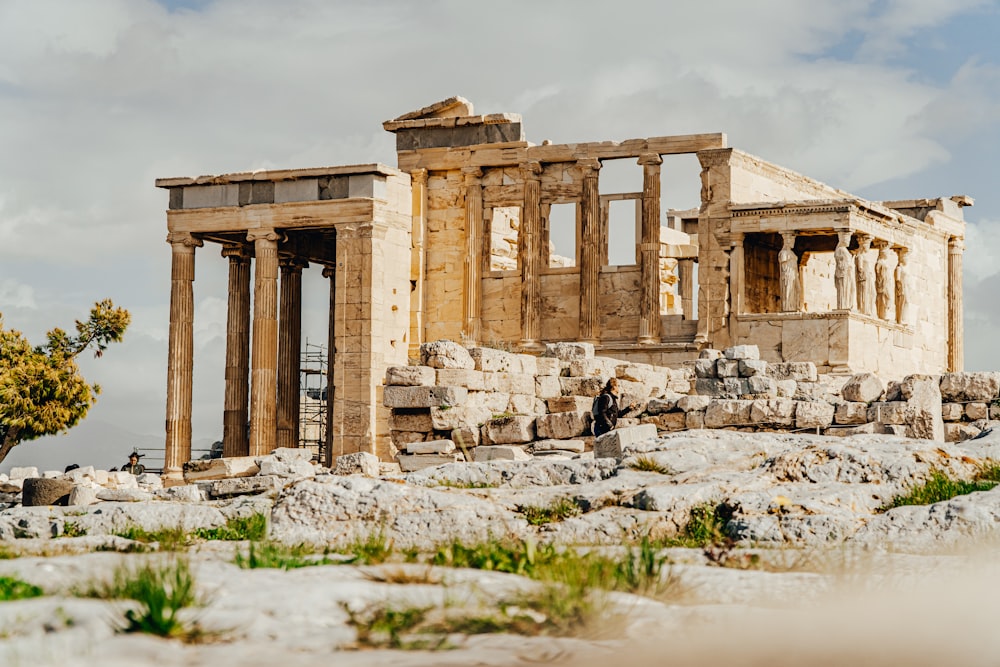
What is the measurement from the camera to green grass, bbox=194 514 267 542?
10555 mm

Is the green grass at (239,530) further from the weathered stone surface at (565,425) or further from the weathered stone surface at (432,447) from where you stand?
the weathered stone surface at (565,425)

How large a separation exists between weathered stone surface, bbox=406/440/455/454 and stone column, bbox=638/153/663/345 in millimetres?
14036

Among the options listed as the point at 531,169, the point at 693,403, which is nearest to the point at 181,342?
the point at 531,169

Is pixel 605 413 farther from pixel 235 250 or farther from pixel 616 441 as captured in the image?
pixel 235 250

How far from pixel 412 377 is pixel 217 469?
323 cm

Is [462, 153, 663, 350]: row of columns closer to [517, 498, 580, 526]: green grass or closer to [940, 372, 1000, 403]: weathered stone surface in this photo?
[940, 372, 1000, 403]: weathered stone surface

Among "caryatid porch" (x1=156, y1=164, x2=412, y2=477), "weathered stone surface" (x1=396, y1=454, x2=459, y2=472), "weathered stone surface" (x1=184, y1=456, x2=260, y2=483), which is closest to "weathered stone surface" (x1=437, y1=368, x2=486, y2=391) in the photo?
"weathered stone surface" (x1=396, y1=454, x2=459, y2=472)

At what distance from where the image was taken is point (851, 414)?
21.1m

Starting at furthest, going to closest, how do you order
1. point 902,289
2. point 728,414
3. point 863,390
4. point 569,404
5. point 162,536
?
point 902,289 < point 569,404 < point 863,390 < point 728,414 < point 162,536

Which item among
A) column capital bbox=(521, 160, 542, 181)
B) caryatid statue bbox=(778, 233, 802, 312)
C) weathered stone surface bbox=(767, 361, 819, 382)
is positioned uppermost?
column capital bbox=(521, 160, 542, 181)

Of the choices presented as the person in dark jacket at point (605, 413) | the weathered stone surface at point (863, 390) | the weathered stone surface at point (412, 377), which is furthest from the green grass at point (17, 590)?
the weathered stone surface at point (863, 390)

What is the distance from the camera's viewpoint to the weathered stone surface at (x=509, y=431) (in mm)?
22125

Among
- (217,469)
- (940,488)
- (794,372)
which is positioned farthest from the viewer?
(794,372)

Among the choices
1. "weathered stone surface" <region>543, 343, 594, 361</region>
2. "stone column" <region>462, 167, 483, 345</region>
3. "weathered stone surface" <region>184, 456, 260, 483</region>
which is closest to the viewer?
"weathered stone surface" <region>184, 456, 260, 483</region>
